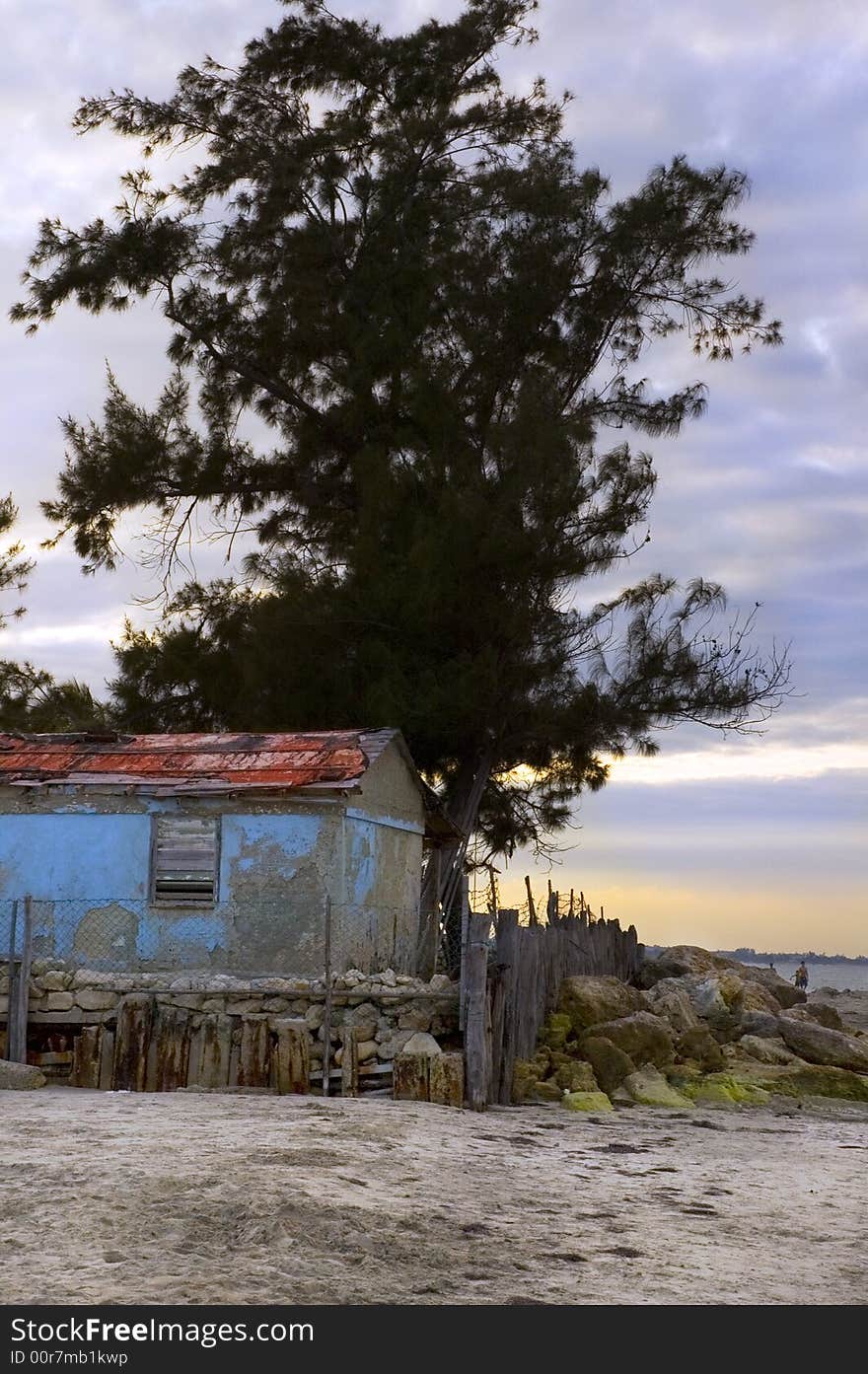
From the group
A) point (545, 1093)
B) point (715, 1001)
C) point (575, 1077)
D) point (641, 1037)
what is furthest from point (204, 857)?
point (715, 1001)

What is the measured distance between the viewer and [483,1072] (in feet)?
50.8

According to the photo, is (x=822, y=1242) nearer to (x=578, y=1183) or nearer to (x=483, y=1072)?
(x=578, y=1183)

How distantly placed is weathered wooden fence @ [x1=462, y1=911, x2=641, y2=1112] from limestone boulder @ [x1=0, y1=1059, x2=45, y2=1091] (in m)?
4.51

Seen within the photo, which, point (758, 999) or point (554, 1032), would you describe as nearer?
point (554, 1032)

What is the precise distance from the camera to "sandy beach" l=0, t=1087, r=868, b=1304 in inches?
315

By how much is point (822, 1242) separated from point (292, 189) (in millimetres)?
25216

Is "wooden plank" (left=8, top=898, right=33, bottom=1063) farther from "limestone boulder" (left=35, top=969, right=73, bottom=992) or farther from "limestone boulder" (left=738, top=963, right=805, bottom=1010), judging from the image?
"limestone boulder" (left=738, top=963, right=805, bottom=1010)

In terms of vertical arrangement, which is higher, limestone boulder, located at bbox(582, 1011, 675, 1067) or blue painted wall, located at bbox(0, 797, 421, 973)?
blue painted wall, located at bbox(0, 797, 421, 973)

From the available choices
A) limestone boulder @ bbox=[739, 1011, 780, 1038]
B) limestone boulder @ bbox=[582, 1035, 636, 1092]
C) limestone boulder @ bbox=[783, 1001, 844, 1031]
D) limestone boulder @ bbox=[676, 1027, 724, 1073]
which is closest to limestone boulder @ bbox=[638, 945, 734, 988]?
limestone boulder @ bbox=[783, 1001, 844, 1031]

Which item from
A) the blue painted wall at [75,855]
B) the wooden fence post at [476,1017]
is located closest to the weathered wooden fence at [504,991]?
the wooden fence post at [476,1017]

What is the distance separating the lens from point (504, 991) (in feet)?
53.6

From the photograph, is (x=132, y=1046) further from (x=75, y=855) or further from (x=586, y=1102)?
(x=586, y=1102)

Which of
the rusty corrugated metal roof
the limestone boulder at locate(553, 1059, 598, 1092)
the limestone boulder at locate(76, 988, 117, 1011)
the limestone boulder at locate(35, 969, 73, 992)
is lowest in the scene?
the limestone boulder at locate(553, 1059, 598, 1092)

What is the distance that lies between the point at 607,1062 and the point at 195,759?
6.62 meters
